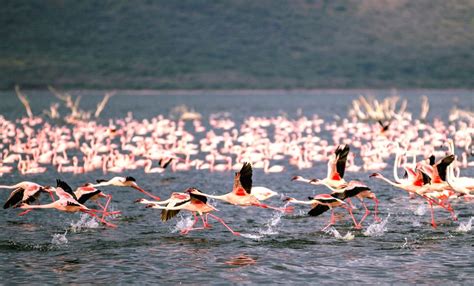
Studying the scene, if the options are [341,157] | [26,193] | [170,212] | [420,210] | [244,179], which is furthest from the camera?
[420,210]

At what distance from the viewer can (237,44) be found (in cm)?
13012

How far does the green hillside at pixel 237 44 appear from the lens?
119188mm

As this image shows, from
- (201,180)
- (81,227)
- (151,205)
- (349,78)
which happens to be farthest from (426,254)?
(349,78)

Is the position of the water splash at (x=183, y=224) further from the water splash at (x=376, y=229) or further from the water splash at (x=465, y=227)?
the water splash at (x=465, y=227)

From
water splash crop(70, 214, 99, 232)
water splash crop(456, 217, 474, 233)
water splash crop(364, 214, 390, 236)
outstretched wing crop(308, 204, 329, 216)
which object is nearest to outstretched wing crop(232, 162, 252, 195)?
outstretched wing crop(308, 204, 329, 216)

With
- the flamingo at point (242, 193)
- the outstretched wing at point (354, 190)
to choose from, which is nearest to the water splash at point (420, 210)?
the outstretched wing at point (354, 190)

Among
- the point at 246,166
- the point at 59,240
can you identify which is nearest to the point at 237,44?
the point at 59,240

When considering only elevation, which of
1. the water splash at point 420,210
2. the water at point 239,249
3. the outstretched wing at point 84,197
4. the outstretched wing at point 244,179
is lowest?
the water at point 239,249

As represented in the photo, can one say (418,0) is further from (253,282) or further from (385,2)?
(253,282)

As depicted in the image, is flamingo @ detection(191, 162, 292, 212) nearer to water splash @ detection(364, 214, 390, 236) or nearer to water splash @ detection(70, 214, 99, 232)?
water splash @ detection(364, 214, 390, 236)

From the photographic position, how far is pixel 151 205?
18.4 m

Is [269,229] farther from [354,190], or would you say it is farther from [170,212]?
[170,212]

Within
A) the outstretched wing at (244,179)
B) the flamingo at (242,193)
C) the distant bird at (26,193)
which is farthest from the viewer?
the distant bird at (26,193)

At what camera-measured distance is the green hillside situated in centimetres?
11919
